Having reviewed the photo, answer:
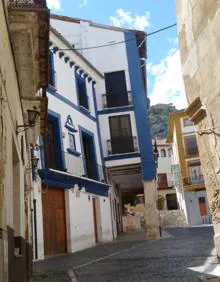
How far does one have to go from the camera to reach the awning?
44.1ft

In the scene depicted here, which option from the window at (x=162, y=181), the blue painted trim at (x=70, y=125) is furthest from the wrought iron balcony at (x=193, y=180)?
the blue painted trim at (x=70, y=125)

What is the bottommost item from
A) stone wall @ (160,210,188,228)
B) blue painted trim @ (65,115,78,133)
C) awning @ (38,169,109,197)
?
stone wall @ (160,210,188,228)

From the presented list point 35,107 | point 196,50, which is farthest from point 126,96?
point 196,50

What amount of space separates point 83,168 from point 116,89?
5451 mm

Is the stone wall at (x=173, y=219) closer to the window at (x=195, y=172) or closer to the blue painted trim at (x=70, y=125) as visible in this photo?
the window at (x=195, y=172)

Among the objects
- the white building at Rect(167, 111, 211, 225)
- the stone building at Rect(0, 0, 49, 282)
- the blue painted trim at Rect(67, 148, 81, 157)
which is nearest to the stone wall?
the white building at Rect(167, 111, 211, 225)

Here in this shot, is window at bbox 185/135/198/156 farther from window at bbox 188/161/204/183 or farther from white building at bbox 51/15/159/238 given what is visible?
white building at bbox 51/15/159/238

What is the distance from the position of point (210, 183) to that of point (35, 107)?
4447mm

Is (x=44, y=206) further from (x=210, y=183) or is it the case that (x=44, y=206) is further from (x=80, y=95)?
(x=210, y=183)

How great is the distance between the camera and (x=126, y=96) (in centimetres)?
2017

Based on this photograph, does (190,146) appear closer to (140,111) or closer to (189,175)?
(189,175)

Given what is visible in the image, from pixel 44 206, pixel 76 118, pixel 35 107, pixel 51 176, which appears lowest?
pixel 44 206

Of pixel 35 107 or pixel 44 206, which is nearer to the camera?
pixel 35 107

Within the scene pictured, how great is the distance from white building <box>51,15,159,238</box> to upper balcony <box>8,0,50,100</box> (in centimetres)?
1114
